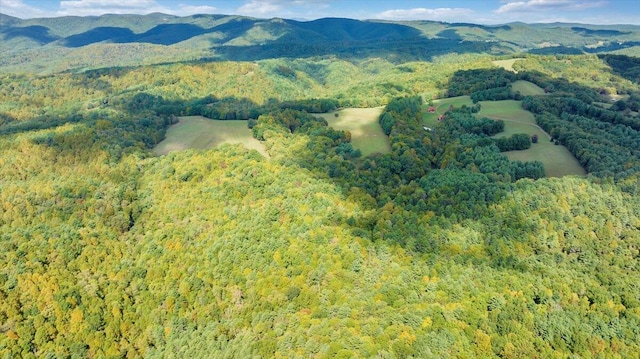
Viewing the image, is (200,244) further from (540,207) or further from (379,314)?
(540,207)

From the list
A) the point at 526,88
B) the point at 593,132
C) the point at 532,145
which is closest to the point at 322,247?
the point at 532,145

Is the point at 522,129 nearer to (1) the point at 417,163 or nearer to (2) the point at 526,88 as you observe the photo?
(1) the point at 417,163

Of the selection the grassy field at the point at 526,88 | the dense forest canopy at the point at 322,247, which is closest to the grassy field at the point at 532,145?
the dense forest canopy at the point at 322,247

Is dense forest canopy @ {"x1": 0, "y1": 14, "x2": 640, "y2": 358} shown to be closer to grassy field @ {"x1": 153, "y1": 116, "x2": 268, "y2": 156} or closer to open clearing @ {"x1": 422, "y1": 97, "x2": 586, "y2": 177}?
open clearing @ {"x1": 422, "y1": 97, "x2": 586, "y2": 177}

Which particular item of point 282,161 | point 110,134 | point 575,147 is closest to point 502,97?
point 575,147

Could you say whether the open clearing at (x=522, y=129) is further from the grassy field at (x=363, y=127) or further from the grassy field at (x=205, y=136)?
the grassy field at (x=205, y=136)

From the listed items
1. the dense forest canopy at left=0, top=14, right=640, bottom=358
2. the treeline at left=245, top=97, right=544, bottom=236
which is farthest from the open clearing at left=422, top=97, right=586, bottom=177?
the treeline at left=245, top=97, right=544, bottom=236
